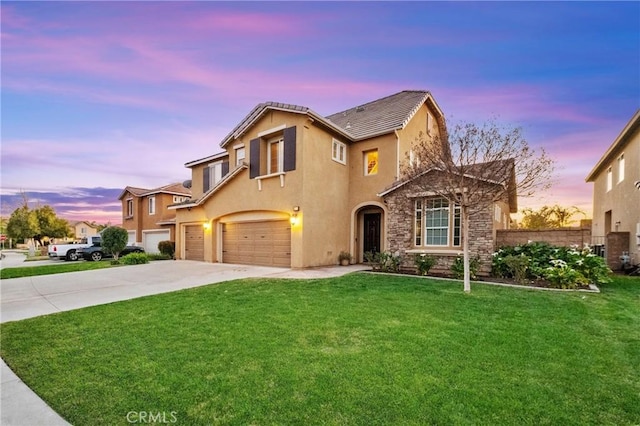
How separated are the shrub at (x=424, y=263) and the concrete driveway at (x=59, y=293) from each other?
3.28 m

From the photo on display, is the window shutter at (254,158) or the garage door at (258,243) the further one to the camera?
the window shutter at (254,158)

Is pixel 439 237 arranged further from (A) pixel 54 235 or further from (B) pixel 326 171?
(A) pixel 54 235

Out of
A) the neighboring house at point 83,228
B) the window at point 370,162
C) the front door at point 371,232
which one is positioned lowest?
the neighboring house at point 83,228

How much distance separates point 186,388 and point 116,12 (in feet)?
37.2

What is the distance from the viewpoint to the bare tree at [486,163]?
7781 mm

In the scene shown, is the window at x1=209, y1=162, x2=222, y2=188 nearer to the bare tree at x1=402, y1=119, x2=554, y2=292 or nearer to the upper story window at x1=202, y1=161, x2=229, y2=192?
the upper story window at x1=202, y1=161, x2=229, y2=192

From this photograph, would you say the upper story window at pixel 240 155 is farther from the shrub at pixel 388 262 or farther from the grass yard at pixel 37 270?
the shrub at pixel 388 262

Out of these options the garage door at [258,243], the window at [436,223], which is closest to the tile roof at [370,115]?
the window at [436,223]

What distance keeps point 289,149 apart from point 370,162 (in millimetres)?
4250

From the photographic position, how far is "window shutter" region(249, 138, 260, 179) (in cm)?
1421

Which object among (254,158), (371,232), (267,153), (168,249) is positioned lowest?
(168,249)

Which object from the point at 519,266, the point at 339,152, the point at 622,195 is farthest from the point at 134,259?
the point at 622,195

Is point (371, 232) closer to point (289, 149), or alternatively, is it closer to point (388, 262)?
point (388, 262)

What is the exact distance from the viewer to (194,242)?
18.0 metres
